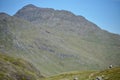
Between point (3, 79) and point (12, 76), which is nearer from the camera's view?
point (3, 79)

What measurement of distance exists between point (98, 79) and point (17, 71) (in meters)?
140

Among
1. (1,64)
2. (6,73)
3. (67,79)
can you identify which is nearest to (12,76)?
(6,73)

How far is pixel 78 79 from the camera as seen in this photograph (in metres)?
80.9

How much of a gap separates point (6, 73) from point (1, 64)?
15.8 meters

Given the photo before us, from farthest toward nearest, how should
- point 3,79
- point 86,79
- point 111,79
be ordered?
point 3,79, point 86,79, point 111,79

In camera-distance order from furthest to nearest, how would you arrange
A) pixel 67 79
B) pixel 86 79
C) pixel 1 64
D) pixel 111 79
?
1. pixel 1 64
2. pixel 67 79
3. pixel 86 79
4. pixel 111 79

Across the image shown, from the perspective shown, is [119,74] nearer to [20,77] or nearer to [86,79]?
[86,79]

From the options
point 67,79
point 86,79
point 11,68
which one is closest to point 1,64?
point 11,68

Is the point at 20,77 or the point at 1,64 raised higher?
the point at 1,64

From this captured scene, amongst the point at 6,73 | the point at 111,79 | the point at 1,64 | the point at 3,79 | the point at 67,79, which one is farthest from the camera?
the point at 1,64

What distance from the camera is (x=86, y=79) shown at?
7562 cm

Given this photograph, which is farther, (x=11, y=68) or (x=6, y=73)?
(x=11, y=68)

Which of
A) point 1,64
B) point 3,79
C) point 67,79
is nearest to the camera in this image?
point 67,79

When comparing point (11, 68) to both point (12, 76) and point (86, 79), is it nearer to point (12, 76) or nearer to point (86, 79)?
point (12, 76)
